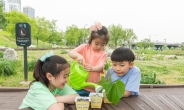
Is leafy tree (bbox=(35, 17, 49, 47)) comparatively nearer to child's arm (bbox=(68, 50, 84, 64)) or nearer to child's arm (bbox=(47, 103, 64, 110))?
child's arm (bbox=(68, 50, 84, 64))

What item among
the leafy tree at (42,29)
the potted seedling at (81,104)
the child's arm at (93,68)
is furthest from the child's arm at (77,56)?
the leafy tree at (42,29)

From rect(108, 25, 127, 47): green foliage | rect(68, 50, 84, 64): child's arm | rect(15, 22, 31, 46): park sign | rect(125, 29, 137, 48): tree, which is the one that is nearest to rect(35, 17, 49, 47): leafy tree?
rect(108, 25, 127, 47): green foliage

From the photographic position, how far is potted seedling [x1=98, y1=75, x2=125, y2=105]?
56.6 inches

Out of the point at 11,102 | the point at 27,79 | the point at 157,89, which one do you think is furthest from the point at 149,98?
the point at 27,79

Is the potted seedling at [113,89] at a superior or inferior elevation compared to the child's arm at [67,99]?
superior

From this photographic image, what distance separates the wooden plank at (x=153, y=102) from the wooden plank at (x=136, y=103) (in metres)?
0.04

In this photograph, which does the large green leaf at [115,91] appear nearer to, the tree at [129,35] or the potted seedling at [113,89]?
the potted seedling at [113,89]

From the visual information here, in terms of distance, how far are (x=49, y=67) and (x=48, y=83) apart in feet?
0.38

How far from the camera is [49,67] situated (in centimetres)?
146

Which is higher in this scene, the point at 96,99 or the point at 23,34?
the point at 23,34

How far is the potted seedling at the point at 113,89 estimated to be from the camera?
144 centimetres

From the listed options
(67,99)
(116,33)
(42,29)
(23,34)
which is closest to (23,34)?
(23,34)

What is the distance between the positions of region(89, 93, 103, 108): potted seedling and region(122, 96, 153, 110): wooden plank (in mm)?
243

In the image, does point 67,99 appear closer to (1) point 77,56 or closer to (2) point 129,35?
(1) point 77,56
